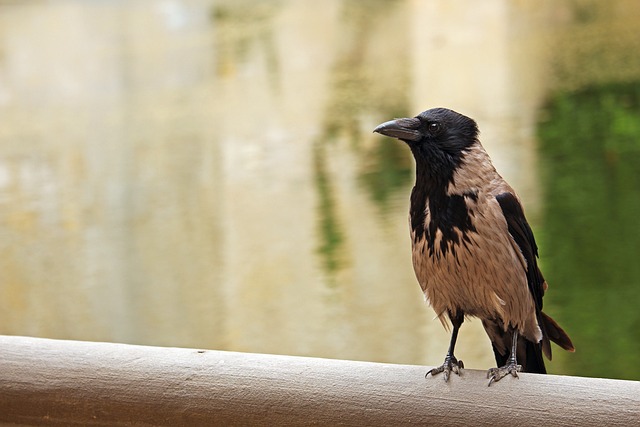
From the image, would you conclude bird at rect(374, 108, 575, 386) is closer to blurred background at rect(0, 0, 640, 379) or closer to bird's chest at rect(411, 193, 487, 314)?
bird's chest at rect(411, 193, 487, 314)

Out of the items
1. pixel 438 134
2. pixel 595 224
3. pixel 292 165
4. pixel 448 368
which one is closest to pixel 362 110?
pixel 292 165

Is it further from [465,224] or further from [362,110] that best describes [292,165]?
[465,224]

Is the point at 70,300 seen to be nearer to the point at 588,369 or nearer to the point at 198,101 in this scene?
the point at 588,369

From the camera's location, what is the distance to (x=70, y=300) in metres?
4.85

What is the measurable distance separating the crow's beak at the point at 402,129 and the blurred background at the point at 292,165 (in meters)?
2.35

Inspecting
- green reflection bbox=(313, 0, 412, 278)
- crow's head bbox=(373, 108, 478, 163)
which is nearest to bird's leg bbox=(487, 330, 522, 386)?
crow's head bbox=(373, 108, 478, 163)

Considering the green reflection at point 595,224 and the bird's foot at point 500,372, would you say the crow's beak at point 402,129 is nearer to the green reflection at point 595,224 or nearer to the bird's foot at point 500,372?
the bird's foot at point 500,372

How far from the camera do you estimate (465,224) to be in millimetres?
1592

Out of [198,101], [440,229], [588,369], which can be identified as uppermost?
[198,101]

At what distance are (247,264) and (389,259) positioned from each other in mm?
696

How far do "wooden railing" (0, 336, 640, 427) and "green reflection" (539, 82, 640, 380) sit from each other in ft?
8.04

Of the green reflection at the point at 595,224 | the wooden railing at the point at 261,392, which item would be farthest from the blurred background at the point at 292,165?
the wooden railing at the point at 261,392

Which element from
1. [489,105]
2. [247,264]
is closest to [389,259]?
[247,264]

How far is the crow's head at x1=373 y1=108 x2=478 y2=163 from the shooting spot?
160 cm
